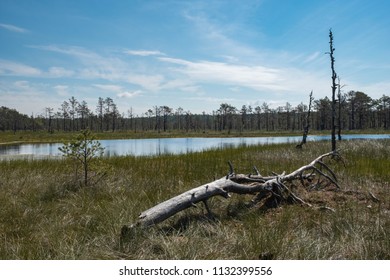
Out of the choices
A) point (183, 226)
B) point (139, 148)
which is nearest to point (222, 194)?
point (183, 226)

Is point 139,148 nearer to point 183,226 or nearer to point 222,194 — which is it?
point 222,194

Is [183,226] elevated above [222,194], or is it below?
below

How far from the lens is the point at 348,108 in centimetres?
9431

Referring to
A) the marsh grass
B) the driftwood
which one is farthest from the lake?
the driftwood

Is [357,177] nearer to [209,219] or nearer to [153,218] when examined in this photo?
[209,219]

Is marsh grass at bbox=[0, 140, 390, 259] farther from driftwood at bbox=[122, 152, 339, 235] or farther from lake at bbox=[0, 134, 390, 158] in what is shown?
lake at bbox=[0, 134, 390, 158]

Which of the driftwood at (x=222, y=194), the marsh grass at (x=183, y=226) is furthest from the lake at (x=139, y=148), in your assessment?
the driftwood at (x=222, y=194)

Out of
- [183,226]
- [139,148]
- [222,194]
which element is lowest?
[139,148]

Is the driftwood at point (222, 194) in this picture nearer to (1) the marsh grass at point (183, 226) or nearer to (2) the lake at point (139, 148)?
(1) the marsh grass at point (183, 226)

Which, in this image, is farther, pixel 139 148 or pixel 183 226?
pixel 139 148

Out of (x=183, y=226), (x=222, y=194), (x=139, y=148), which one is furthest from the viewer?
(x=139, y=148)

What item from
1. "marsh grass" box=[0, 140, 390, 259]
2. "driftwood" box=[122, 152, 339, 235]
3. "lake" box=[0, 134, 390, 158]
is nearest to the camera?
"marsh grass" box=[0, 140, 390, 259]
